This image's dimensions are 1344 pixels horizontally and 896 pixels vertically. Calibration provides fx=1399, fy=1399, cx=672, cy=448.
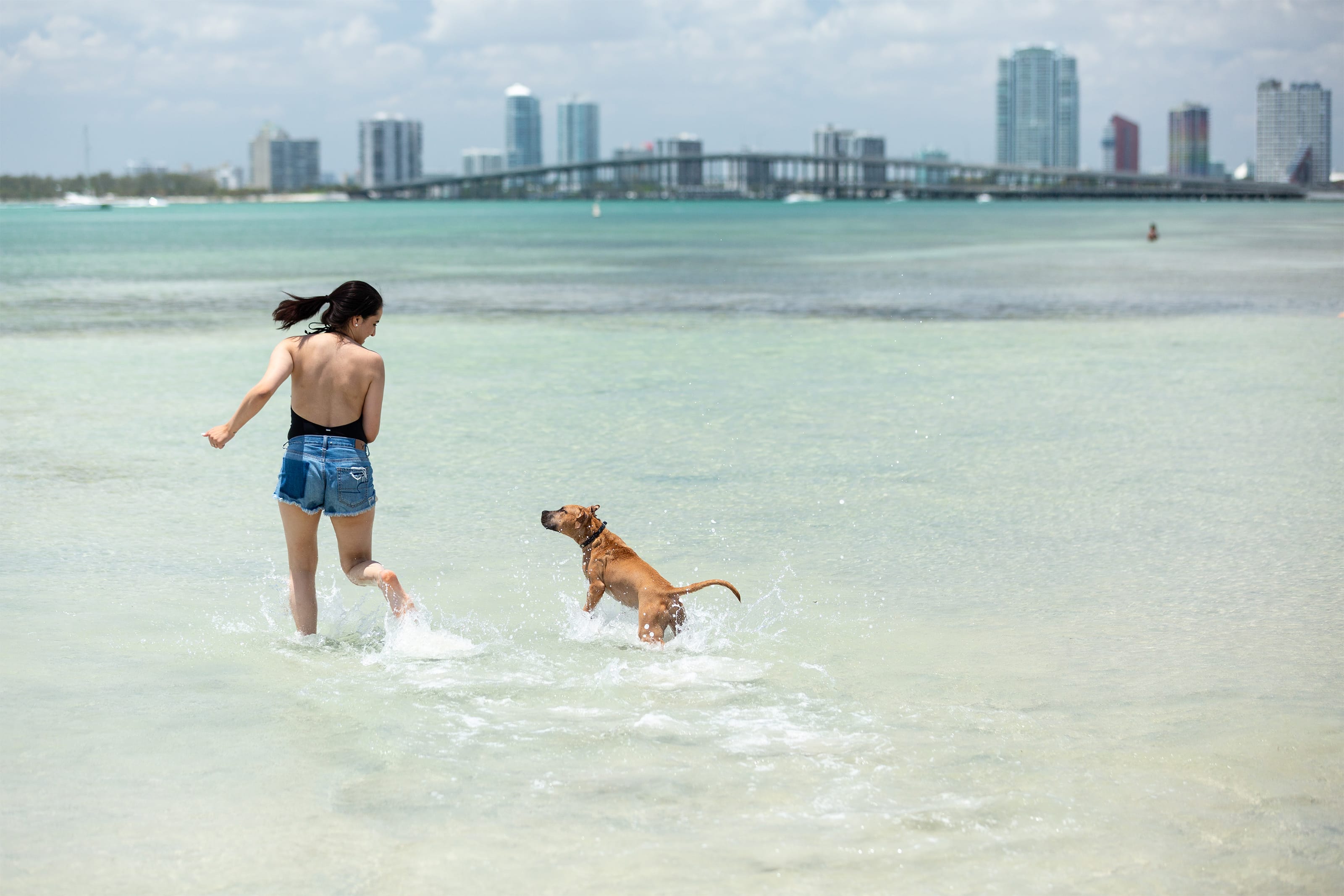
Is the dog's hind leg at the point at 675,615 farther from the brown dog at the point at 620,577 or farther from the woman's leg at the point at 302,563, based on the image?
the woman's leg at the point at 302,563

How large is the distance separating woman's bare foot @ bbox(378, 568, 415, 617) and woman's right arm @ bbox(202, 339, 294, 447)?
869 millimetres

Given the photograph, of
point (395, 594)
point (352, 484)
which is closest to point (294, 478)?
point (352, 484)

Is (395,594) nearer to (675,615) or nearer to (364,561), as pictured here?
(364,561)

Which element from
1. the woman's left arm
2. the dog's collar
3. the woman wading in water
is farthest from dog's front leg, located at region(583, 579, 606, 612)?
the woman's left arm

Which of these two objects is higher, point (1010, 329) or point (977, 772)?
point (1010, 329)

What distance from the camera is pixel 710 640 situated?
642 centimetres

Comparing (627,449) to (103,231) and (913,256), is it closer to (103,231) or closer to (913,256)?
(913,256)

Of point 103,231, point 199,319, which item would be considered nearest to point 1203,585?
point 199,319

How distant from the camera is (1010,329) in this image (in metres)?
21.1

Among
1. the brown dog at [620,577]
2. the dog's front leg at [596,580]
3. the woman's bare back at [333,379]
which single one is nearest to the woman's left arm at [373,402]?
the woman's bare back at [333,379]

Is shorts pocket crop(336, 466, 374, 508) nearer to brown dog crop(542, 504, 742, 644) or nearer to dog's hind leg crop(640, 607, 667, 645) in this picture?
brown dog crop(542, 504, 742, 644)

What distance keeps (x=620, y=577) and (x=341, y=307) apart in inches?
65.1

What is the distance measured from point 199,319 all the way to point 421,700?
787 inches

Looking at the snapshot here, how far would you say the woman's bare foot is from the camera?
5973mm
